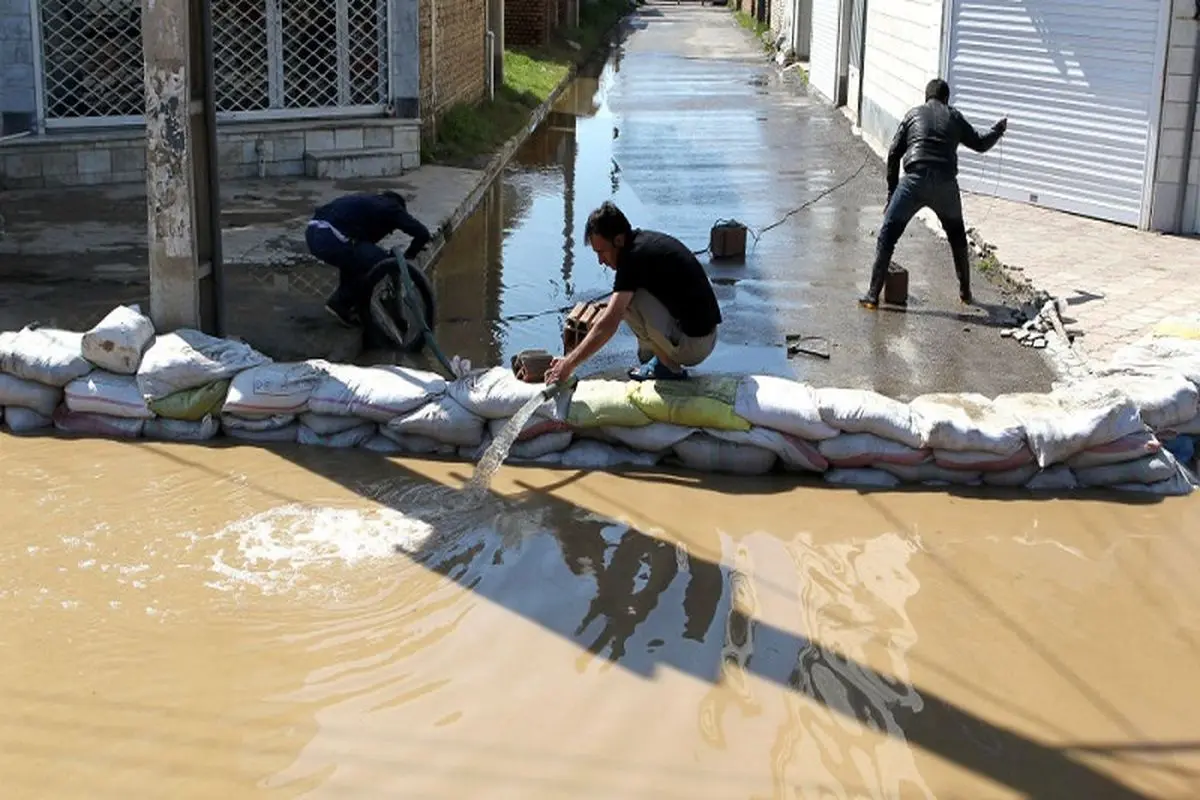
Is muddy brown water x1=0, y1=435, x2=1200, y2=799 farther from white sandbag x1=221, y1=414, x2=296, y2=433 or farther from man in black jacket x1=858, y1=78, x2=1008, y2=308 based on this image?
man in black jacket x1=858, y1=78, x2=1008, y2=308

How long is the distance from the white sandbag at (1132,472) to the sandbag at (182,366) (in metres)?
4.17

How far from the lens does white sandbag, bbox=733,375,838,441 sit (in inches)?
274

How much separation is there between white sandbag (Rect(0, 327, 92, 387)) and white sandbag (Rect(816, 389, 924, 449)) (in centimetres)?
374

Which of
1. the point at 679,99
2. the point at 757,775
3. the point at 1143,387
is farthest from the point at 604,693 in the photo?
the point at 679,99

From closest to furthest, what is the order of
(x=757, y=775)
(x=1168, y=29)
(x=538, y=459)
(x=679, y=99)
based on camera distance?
(x=757, y=775)
(x=538, y=459)
(x=1168, y=29)
(x=679, y=99)

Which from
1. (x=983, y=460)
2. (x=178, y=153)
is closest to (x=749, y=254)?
(x=983, y=460)

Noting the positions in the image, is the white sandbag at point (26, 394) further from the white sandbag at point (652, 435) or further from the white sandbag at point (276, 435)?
the white sandbag at point (652, 435)

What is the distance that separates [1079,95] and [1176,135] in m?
1.18

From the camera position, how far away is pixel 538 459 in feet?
23.7

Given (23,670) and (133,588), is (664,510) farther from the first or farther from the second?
(23,670)

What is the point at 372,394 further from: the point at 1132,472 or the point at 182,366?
the point at 1132,472

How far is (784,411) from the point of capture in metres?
6.98

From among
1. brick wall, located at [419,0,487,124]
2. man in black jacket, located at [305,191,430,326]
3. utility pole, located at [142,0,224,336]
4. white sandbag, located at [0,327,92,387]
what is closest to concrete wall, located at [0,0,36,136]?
brick wall, located at [419,0,487,124]

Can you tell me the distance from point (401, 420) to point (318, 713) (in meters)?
2.65
